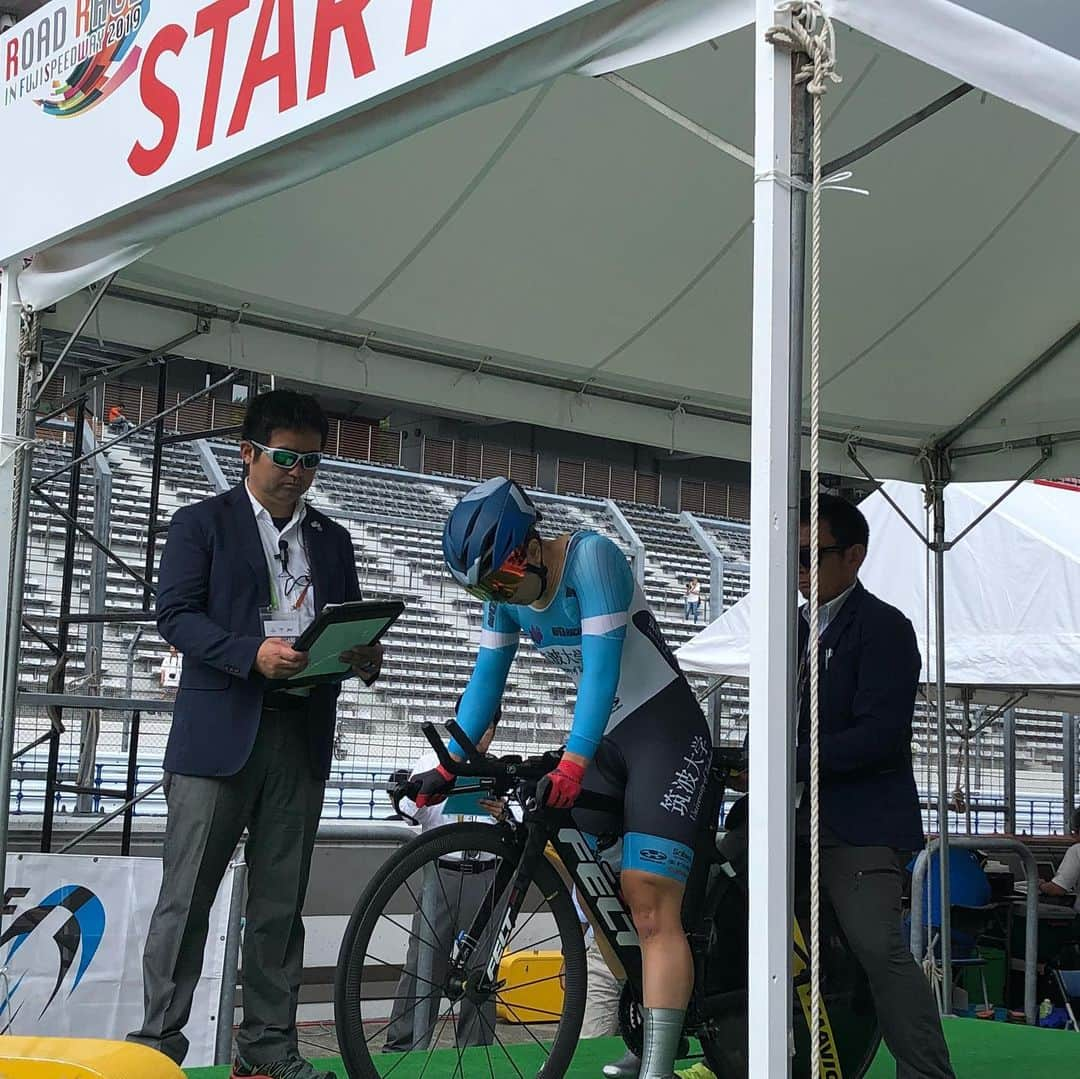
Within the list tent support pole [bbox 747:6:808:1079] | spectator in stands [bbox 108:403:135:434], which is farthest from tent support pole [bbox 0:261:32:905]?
spectator in stands [bbox 108:403:135:434]

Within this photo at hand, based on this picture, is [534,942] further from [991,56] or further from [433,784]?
[991,56]

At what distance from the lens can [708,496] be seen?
30000 mm

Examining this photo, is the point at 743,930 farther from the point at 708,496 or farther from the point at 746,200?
the point at 708,496

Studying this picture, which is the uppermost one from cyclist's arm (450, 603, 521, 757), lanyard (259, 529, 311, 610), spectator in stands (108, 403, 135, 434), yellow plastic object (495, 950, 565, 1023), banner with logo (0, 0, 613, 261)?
spectator in stands (108, 403, 135, 434)

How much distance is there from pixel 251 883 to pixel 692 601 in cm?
1675

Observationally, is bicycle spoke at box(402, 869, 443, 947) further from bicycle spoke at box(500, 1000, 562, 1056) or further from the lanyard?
the lanyard

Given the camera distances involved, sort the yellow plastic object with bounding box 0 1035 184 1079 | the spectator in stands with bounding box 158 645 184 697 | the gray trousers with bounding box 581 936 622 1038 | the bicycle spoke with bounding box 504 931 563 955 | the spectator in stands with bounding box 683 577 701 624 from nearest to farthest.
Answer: the yellow plastic object with bounding box 0 1035 184 1079 → the bicycle spoke with bounding box 504 931 563 955 → the gray trousers with bounding box 581 936 622 1038 → the spectator in stands with bounding box 158 645 184 697 → the spectator in stands with bounding box 683 577 701 624

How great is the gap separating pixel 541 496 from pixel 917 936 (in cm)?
1398

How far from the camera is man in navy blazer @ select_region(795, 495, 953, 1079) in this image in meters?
3.85

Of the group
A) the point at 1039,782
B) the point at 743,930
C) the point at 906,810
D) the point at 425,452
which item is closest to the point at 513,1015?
the point at 743,930

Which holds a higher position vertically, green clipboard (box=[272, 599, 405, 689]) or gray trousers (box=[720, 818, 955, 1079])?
Answer: green clipboard (box=[272, 599, 405, 689])

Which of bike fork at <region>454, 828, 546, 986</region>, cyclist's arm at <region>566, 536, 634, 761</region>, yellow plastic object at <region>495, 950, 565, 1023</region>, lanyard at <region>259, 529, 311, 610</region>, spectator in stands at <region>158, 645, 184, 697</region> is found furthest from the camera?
spectator in stands at <region>158, 645, 184, 697</region>

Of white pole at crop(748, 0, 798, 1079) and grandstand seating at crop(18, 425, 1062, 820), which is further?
grandstand seating at crop(18, 425, 1062, 820)

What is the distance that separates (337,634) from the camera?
12.0 feet
